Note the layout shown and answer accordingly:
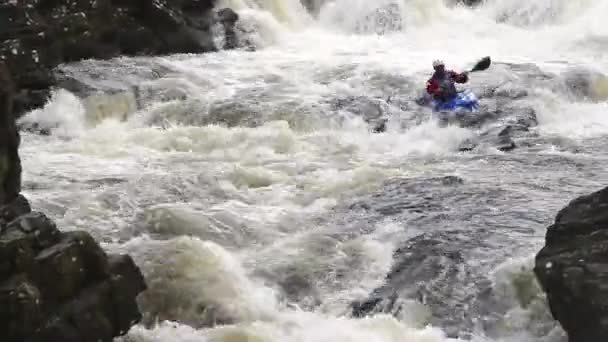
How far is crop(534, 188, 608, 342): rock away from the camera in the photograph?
446 centimetres

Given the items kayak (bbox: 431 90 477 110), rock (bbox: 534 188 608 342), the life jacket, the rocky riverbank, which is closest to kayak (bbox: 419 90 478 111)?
kayak (bbox: 431 90 477 110)

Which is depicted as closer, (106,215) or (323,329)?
(323,329)

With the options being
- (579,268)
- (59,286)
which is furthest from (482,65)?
(59,286)

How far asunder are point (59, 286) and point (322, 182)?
4.39 m

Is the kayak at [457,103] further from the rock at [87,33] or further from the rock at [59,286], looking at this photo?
the rock at [59,286]

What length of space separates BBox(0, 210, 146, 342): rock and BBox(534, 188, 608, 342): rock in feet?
7.69

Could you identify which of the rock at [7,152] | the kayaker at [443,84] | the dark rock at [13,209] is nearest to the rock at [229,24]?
the kayaker at [443,84]

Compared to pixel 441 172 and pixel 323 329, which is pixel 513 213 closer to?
pixel 441 172

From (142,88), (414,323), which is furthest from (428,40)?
(414,323)

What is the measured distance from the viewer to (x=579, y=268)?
182 inches

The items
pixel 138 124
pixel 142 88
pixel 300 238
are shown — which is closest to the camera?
pixel 300 238

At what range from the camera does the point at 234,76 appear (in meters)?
13.3

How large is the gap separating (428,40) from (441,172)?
9346 mm

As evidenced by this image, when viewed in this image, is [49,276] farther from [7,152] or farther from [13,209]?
[7,152]
